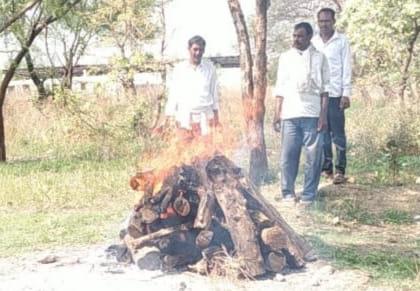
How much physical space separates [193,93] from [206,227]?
253 cm

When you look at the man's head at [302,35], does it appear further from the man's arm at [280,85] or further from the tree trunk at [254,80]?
the tree trunk at [254,80]

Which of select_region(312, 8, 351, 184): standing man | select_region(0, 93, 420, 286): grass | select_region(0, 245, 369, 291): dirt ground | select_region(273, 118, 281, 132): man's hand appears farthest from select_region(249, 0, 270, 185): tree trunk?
select_region(0, 245, 369, 291): dirt ground

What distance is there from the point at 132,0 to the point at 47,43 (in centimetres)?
514

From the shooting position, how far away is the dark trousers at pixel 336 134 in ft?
28.9

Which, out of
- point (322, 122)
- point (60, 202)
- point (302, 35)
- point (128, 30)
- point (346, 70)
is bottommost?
point (60, 202)

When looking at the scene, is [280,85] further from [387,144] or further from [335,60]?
[387,144]

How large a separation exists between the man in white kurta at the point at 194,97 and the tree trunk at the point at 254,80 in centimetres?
162

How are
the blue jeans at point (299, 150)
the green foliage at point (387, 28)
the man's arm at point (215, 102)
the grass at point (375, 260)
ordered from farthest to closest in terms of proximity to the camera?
the green foliage at point (387, 28), the blue jeans at point (299, 150), the man's arm at point (215, 102), the grass at point (375, 260)

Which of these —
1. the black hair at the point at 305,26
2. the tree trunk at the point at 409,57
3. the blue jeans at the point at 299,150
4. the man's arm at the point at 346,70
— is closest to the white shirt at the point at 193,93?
the blue jeans at the point at 299,150

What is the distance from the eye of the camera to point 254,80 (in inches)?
Answer: 369

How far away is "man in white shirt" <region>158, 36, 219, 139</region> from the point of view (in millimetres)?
7535

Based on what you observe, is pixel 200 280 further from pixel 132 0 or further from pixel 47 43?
pixel 47 43

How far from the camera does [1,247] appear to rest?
6.47 m

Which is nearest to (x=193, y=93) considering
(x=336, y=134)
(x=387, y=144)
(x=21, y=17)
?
(x=336, y=134)
